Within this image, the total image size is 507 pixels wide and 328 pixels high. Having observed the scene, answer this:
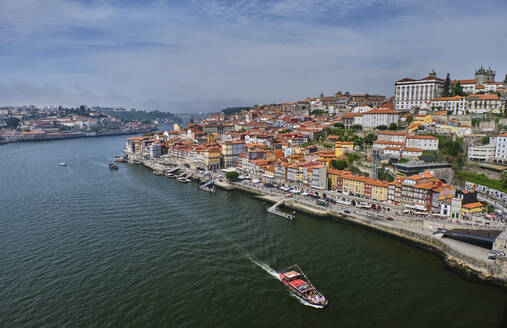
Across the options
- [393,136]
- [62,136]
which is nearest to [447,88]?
[393,136]

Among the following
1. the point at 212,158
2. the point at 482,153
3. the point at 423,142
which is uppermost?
the point at 423,142

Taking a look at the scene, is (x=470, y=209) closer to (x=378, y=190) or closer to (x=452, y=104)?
(x=378, y=190)

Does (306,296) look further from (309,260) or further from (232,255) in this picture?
(232,255)

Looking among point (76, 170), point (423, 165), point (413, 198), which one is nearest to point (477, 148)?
point (423, 165)

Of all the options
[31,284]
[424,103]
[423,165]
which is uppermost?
[424,103]

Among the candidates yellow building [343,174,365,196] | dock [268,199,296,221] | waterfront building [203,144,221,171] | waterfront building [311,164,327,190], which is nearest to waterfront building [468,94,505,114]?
yellow building [343,174,365,196]
